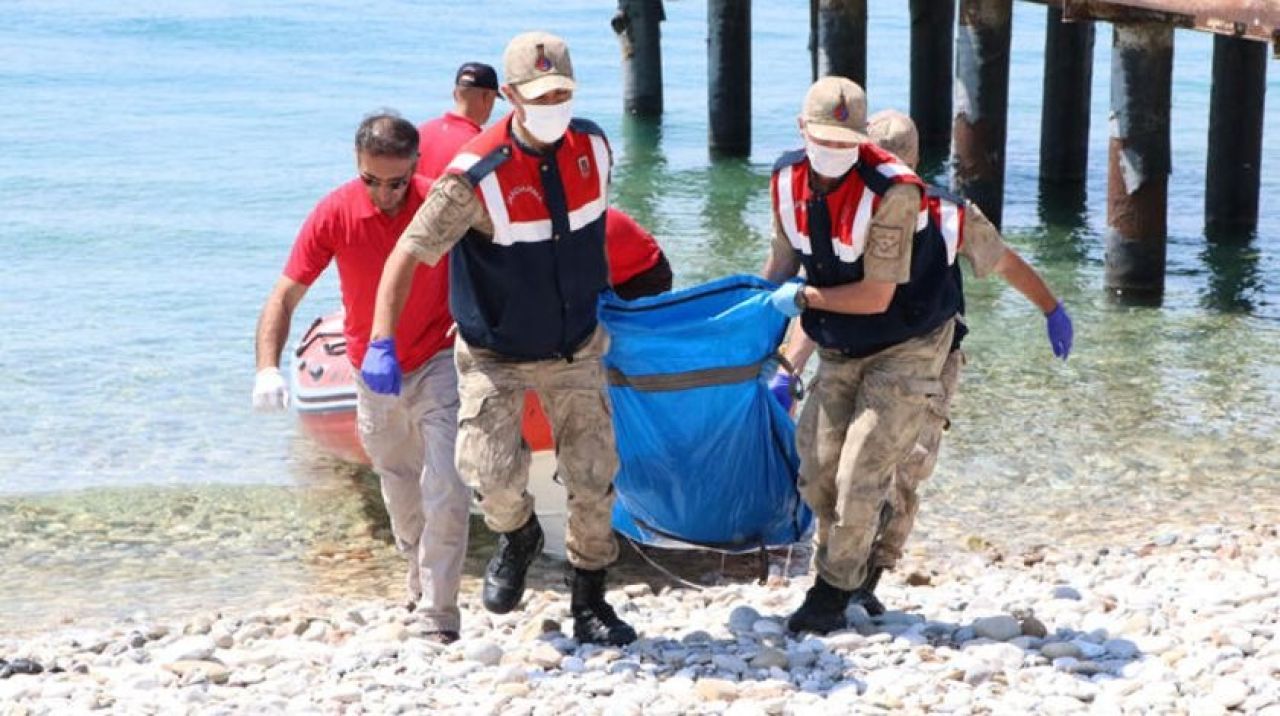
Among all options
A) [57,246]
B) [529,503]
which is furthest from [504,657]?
[57,246]

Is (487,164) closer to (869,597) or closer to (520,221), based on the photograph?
(520,221)

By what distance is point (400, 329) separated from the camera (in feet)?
20.5

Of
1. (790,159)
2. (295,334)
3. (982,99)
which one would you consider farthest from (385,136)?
(982,99)

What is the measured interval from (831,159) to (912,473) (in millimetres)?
1184

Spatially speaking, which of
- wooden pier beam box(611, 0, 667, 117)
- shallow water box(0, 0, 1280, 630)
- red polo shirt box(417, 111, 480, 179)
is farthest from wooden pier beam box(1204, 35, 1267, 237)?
A: red polo shirt box(417, 111, 480, 179)

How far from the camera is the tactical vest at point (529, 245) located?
5.83 m

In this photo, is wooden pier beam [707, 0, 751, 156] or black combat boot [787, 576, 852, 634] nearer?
black combat boot [787, 576, 852, 634]

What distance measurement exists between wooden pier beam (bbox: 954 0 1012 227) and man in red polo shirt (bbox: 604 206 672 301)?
26.3ft

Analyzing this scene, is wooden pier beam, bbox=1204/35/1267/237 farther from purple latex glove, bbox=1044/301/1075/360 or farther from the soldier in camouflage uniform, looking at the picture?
the soldier in camouflage uniform

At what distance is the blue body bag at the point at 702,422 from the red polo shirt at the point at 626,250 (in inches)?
28.2

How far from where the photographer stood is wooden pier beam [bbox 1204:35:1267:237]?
1661 cm

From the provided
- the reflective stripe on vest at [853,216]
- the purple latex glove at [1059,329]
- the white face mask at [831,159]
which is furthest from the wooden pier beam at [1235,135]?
the white face mask at [831,159]

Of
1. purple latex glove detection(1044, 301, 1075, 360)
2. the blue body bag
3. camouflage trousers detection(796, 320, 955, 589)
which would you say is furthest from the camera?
the blue body bag

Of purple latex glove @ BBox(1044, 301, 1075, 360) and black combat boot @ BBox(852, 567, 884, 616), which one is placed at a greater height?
purple latex glove @ BBox(1044, 301, 1075, 360)
